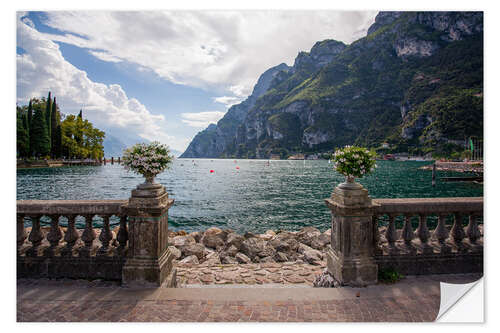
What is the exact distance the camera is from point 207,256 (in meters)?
6.88

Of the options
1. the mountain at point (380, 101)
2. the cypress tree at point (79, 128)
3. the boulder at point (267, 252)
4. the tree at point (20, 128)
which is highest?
the mountain at point (380, 101)

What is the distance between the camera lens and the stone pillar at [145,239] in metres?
3.41

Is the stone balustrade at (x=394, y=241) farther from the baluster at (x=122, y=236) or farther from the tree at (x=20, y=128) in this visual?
the tree at (x=20, y=128)

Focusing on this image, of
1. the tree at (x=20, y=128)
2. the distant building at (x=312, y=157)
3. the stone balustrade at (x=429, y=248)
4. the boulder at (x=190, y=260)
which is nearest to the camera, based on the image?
the stone balustrade at (x=429, y=248)

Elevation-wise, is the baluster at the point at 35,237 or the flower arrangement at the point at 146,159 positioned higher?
the flower arrangement at the point at 146,159

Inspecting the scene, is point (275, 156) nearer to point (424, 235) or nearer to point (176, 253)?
point (176, 253)

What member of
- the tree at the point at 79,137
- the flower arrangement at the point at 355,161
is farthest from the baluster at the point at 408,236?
the tree at the point at 79,137

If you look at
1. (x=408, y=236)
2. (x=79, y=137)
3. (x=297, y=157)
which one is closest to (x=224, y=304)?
(x=408, y=236)

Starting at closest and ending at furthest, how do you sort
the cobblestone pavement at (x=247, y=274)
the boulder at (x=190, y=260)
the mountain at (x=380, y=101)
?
1. the cobblestone pavement at (x=247, y=274)
2. the boulder at (x=190, y=260)
3. the mountain at (x=380, y=101)

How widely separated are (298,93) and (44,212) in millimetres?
209320

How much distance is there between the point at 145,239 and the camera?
3465 mm

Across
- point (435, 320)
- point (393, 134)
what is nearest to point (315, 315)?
point (435, 320)

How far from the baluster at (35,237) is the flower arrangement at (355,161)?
4.50 m

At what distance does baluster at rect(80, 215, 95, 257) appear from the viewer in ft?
11.8
